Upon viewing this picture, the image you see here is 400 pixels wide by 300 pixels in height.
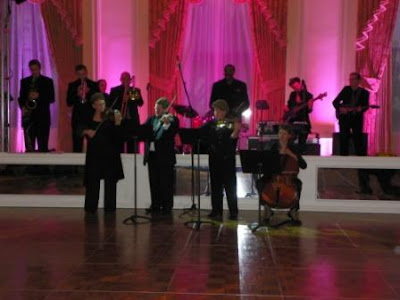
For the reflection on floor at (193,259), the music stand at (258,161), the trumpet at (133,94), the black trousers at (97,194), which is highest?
the trumpet at (133,94)

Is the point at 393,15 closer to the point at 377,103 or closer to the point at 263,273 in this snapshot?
the point at 377,103

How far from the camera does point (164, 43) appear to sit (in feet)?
36.3

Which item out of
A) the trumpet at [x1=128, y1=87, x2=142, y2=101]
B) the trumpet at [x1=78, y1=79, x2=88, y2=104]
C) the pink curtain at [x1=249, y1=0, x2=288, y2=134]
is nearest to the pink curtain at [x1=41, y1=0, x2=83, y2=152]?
the trumpet at [x1=78, y1=79, x2=88, y2=104]

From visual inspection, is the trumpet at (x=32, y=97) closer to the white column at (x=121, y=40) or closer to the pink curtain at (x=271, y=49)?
the white column at (x=121, y=40)

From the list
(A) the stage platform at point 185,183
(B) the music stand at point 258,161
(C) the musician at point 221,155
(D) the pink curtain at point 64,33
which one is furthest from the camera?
(D) the pink curtain at point 64,33

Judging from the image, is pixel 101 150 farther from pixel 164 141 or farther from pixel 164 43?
pixel 164 43

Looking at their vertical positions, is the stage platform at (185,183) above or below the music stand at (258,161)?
below

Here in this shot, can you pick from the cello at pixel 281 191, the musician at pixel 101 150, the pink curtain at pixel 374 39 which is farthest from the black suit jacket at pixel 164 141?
the pink curtain at pixel 374 39

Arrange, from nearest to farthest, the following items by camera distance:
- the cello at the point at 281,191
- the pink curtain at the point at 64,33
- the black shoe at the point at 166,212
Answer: the cello at the point at 281,191, the black shoe at the point at 166,212, the pink curtain at the point at 64,33

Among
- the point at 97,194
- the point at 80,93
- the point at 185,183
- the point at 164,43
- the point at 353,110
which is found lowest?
the point at 97,194

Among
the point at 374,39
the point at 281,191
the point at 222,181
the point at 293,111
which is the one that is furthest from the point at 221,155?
the point at 374,39

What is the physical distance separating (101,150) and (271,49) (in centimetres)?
490

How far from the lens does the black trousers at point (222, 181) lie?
23.3 feet

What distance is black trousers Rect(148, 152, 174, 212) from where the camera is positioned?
7.41 m
